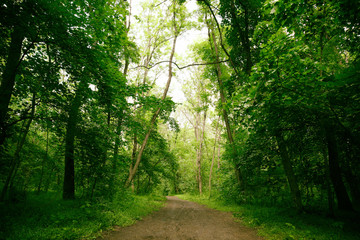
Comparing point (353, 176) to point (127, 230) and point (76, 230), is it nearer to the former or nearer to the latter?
point (127, 230)

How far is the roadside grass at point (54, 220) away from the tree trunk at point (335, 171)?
7.13 m

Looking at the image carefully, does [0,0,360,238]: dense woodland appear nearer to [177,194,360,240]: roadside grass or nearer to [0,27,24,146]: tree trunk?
[0,27,24,146]: tree trunk

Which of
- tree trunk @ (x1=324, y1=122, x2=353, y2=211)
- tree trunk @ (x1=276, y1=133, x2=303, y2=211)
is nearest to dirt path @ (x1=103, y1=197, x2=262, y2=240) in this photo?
tree trunk @ (x1=276, y1=133, x2=303, y2=211)

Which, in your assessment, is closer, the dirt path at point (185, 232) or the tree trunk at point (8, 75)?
the tree trunk at point (8, 75)

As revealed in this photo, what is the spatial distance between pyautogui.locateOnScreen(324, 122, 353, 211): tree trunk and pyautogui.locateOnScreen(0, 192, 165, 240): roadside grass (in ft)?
23.4

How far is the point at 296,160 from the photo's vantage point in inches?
259

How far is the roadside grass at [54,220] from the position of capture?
11.9ft

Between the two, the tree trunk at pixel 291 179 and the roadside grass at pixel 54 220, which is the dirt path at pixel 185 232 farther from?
the tree trunk at pixel 291 179

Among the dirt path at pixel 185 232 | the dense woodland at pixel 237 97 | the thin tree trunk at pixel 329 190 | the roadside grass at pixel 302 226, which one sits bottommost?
the dirt path at pixel 185 232

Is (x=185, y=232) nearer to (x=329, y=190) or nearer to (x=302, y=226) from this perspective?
(x=302, y=226)

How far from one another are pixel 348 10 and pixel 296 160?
5.62m

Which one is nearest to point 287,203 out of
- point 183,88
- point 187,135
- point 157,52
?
point 157,52

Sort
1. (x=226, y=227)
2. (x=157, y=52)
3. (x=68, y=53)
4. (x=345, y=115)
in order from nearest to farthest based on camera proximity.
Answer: (x=345, y=115)
(x=68, y=53)
(x=226, y=227)
(x=157, y=52)

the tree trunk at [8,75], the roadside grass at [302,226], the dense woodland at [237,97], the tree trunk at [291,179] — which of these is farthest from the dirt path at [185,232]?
the tree trunk at [8,75]
